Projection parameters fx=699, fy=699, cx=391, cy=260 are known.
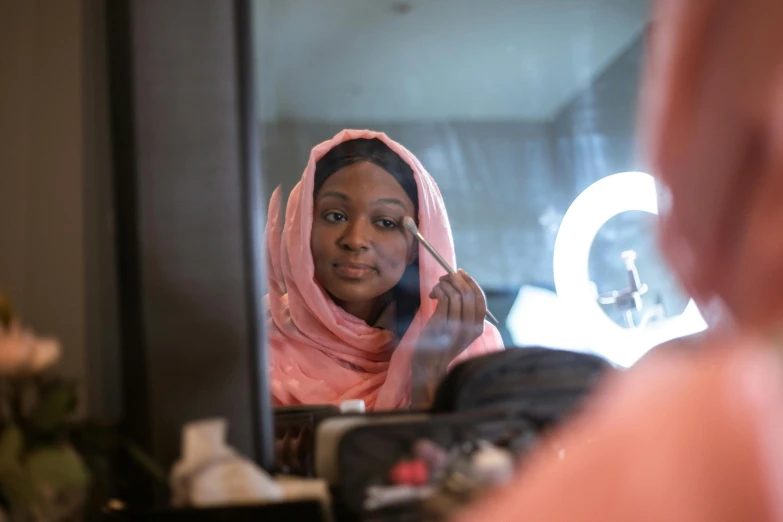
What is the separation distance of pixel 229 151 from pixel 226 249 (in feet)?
0.19

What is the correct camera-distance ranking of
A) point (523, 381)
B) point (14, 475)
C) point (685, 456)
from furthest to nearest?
point (523, 381) → point (14, 475) → point (685, 456)

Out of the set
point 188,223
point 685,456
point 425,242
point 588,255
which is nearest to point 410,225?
point 425,242

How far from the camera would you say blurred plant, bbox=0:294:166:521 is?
31cm

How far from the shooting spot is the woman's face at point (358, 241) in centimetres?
67

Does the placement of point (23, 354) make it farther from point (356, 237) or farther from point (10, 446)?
point (356, 237)

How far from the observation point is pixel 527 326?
2.22ft

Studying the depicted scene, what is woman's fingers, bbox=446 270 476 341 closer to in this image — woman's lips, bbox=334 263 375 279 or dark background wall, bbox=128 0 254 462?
woman's lips, bbox=334 263 375 279

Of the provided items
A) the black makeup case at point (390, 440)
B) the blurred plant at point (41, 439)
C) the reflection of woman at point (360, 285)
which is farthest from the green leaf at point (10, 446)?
the reflection of woman at point (360, 285)

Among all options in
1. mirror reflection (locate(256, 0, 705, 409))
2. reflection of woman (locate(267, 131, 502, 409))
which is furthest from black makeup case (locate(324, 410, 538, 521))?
reflection of woman (locate(267, 131, 502, 409))

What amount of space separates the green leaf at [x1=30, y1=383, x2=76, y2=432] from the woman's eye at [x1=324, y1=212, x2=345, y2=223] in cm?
36

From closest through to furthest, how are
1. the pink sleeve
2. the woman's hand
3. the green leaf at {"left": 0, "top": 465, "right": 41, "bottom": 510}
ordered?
1. the pink sleeve
2. the green leaf at {"left": 0, "top": 465, "right": 41, "bottom": 510}
3. the woman's hand

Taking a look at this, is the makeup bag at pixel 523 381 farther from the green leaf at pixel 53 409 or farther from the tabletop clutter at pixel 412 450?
the green leaf at pixel 53 409

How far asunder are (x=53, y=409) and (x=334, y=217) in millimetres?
376

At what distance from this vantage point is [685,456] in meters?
0.15
